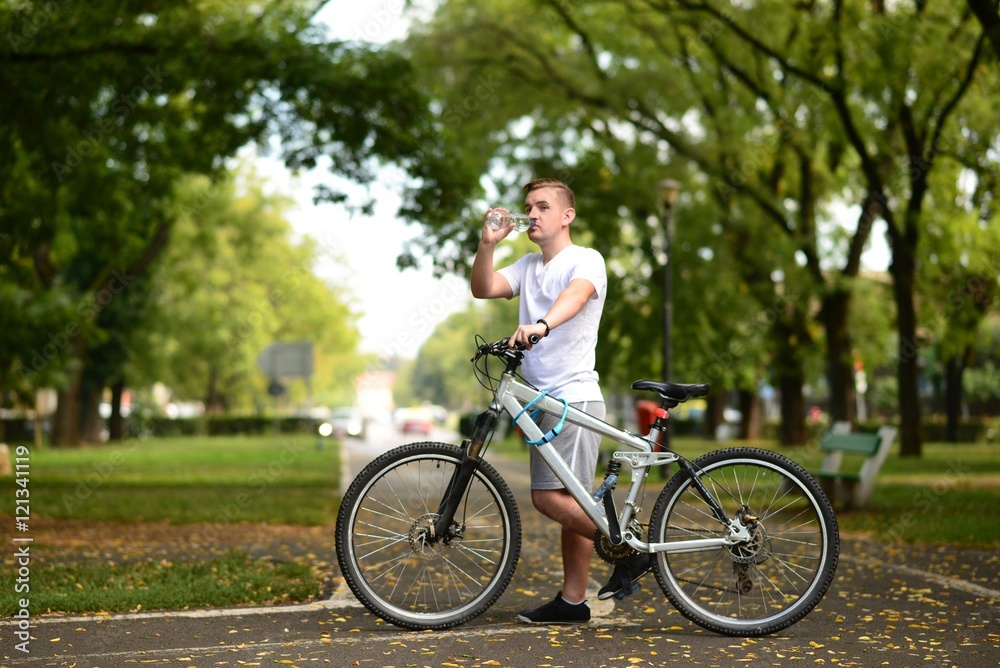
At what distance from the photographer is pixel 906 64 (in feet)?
55.2

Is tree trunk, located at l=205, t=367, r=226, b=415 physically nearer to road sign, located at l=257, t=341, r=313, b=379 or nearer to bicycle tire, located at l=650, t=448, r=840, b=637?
road sign, located at l=257, t=341, r=313, b=379

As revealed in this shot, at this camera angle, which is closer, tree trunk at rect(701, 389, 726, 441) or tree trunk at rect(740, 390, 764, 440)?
tree trunk at rect(740, 390, 764, 440)

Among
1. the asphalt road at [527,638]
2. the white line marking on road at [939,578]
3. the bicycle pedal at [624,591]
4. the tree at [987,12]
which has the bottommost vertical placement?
the white line marking on road at [939,578]

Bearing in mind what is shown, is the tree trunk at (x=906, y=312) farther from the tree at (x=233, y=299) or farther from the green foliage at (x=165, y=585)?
the green foliage at (x=165, y=585)

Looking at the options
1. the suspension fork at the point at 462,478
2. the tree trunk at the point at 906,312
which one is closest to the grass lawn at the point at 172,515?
the suspension fork at the point at 462,478

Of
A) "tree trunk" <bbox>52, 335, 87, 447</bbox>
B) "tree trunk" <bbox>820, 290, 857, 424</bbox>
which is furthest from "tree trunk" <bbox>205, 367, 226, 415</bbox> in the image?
"tree trunk" <bbox>820, 290, 857, 424</bbox>

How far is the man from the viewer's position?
508 cm

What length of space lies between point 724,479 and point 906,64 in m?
13.4

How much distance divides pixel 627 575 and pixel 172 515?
715 cm

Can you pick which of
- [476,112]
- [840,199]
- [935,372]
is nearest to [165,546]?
[476,112]

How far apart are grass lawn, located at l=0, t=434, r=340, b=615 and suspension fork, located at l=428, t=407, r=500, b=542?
128cm

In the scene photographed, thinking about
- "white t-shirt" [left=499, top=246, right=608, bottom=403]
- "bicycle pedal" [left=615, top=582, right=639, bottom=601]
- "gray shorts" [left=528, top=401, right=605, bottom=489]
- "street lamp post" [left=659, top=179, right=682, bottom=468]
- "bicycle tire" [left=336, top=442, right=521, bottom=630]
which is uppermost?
"street lamp post" [left=659, top=179, right=682, bottom=468]

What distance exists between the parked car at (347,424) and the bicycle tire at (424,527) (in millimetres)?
44519

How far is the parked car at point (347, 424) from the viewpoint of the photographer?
49.6 metres
